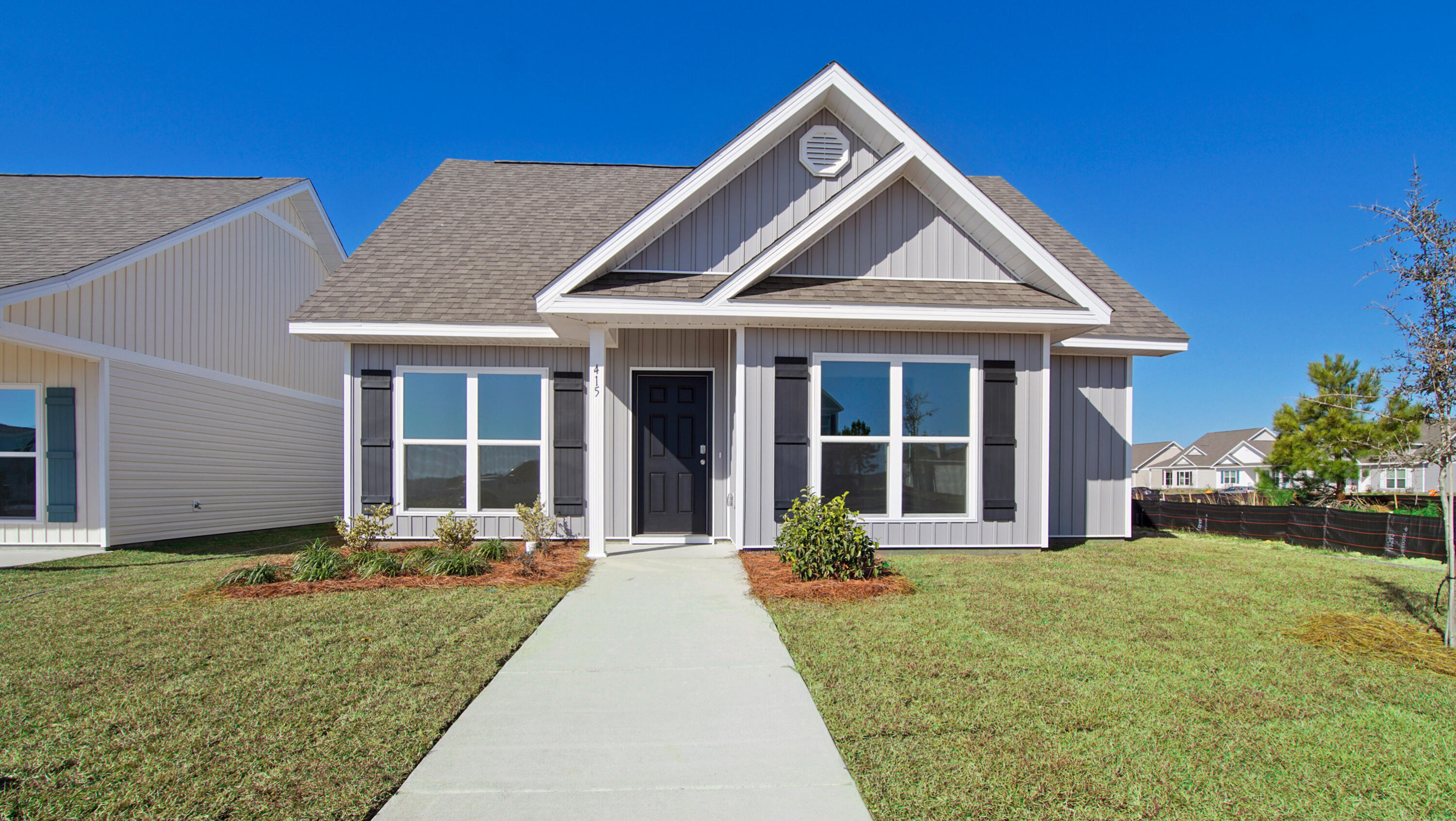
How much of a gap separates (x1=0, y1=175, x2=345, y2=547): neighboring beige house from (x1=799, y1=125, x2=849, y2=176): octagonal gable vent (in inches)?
338

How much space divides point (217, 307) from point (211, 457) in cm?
229

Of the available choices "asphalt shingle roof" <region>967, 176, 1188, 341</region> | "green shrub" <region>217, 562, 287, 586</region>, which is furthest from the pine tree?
"green shrub" <region>217, 562, 287, 586</region>

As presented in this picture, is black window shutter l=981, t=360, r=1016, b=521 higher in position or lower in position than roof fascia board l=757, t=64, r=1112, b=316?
lower

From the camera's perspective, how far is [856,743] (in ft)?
10.3

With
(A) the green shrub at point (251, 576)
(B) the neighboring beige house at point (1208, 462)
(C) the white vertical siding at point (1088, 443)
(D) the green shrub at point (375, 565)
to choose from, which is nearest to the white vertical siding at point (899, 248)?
(C) the white vertical siding at point (1088, 443)

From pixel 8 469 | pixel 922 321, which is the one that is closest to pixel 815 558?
pixel 922 321

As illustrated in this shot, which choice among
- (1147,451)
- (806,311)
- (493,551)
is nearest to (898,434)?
(806,311)

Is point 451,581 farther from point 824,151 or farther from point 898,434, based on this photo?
A: point 824,151

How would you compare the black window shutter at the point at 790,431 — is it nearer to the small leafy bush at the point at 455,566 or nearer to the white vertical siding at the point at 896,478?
the white vertical siding at the point at 896,478

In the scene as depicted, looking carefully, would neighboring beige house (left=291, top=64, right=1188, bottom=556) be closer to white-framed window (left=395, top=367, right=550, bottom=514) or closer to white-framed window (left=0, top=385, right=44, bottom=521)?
white-framed window (left=395, top=367, right=550, bottom=514)

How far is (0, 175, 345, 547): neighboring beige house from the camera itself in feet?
29.5

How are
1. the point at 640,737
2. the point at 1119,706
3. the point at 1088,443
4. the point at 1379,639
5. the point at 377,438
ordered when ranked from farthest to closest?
the point at 1088,443, the point at 377,438, the point at 1379,639, the point at 1119,706, the point at 640,737

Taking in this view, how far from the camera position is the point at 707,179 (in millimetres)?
7848

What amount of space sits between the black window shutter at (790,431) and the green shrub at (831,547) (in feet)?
4.02
